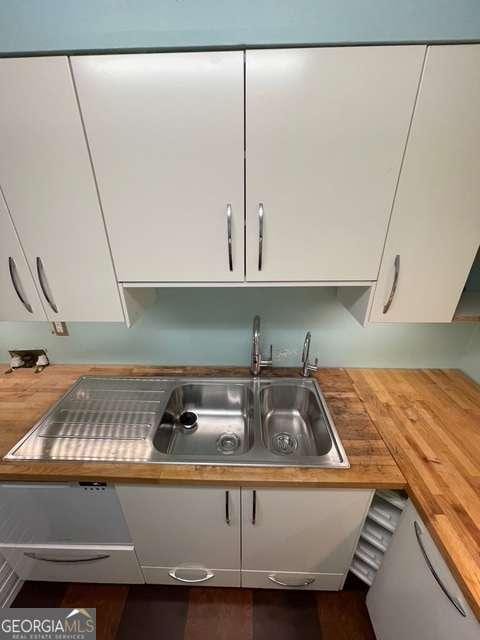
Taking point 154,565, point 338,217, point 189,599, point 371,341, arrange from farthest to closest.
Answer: point 371,341, point 189,599, point 154,565, point 338,217

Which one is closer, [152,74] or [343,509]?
[152,74]

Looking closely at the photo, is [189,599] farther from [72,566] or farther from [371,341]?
[371,341]

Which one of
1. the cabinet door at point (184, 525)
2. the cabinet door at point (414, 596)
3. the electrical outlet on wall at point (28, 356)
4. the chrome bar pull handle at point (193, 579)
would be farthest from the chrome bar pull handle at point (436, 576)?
the electrical outlet on wall at point (28, 356)

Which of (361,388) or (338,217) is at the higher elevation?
(338,217)

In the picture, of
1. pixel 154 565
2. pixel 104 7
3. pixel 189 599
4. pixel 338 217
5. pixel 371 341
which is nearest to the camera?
pixel 104 7

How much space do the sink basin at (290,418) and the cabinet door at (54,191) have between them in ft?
2.84

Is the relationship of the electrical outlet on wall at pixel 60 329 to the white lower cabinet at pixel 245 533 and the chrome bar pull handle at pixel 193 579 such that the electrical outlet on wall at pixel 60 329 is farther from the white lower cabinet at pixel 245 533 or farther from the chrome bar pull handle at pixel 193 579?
the chrome bar pull handle at pixel 193 579

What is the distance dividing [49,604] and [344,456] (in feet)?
5.31

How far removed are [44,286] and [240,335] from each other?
0.90 m

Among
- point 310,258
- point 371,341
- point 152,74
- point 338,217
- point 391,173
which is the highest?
point 152,74

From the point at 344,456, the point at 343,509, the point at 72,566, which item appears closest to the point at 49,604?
the point at 72,566

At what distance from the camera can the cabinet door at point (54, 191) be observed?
0.72m

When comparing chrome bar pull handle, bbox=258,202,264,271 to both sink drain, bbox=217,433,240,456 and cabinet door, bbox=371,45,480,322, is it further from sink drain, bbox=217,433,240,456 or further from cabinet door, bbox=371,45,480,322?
sink drain, bbox=217,433,240,456

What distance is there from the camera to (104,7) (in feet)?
2.29
